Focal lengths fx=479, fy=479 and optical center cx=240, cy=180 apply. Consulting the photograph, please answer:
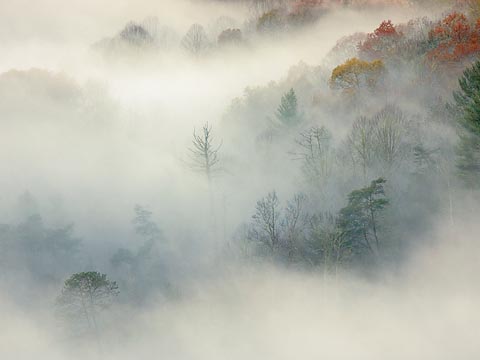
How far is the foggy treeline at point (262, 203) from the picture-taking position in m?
31.4

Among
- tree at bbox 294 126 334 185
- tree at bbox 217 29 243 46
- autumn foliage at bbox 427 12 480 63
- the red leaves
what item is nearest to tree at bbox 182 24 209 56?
tree at bbox 217 29 243 46

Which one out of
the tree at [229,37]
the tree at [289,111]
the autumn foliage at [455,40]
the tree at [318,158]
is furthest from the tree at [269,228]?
the tree at [229,37]

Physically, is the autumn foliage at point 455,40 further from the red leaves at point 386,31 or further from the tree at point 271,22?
the tree at point 271,22

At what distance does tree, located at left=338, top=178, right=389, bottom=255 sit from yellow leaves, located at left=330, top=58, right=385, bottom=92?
18.4 m

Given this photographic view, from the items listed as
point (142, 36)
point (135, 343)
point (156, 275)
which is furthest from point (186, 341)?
point (142, 36)

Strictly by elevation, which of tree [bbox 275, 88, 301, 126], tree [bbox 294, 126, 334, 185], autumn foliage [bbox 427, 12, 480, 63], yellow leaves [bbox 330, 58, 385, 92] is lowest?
tree [bbox 294, 126, 334, 185]

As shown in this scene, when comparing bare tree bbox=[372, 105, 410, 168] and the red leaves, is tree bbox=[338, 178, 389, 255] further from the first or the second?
the red leaves

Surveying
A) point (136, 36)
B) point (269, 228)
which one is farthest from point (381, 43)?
point (136, 36)

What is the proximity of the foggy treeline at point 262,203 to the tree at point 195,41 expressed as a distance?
8959 mm

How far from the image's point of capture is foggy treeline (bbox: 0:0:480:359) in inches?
1236

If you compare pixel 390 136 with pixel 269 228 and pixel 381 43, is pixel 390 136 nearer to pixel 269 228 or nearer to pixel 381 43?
pixel 269 228

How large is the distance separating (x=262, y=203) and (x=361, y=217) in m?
9.51

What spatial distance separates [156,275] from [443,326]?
78.6ft

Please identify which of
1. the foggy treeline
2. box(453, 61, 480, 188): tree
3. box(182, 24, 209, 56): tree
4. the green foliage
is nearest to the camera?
box(453, 61, 480, 188): tree
